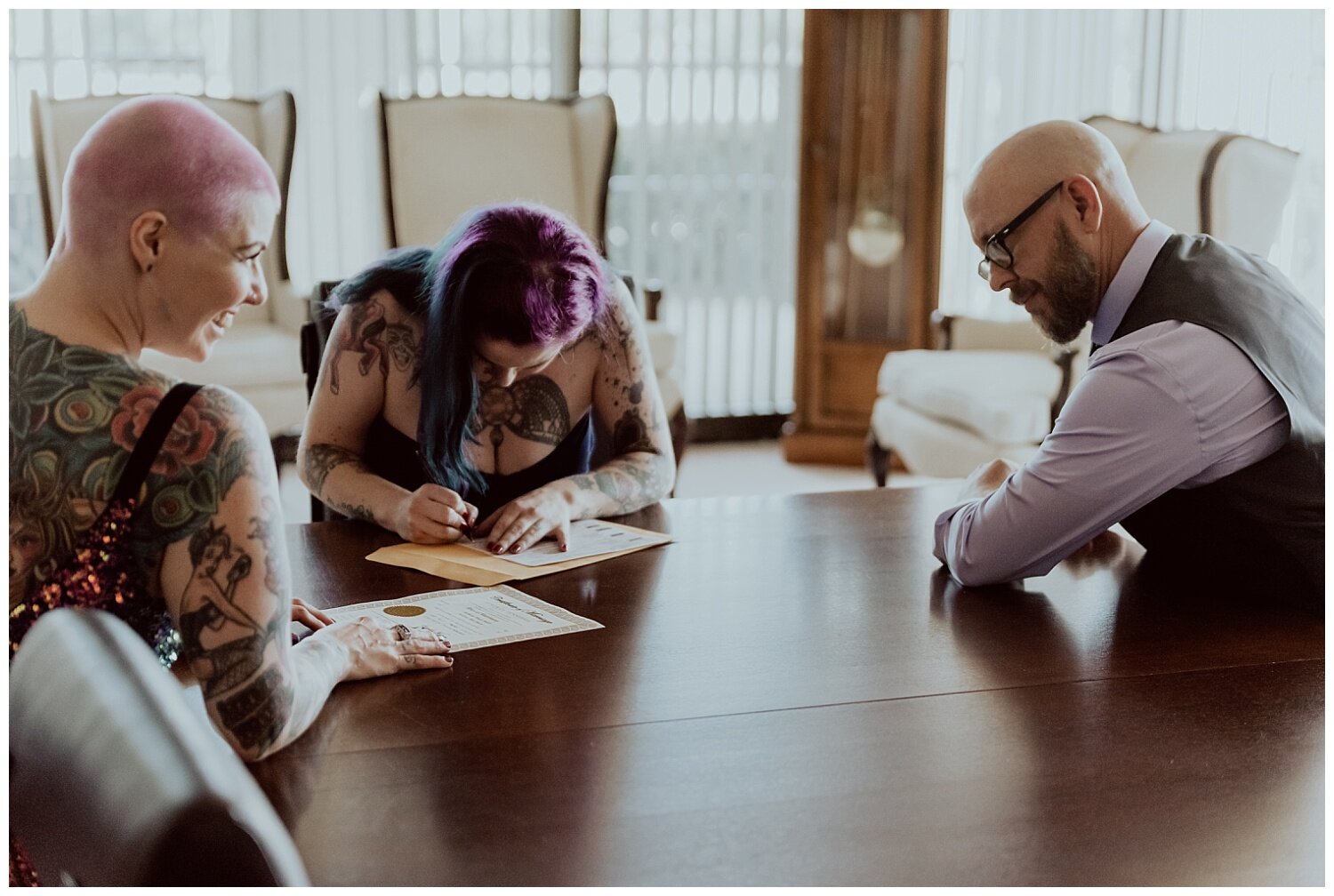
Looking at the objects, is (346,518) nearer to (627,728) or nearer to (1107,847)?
(627,728)

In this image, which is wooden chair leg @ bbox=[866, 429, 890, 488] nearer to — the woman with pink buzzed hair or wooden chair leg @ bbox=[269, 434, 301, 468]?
wooden chair leg @ bbox=[269, 434, 301, 468]

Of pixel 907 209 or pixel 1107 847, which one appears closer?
pixel 1107 847

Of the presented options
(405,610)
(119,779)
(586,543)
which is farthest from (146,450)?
(586,543)

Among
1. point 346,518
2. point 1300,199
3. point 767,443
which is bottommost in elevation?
point 767,443

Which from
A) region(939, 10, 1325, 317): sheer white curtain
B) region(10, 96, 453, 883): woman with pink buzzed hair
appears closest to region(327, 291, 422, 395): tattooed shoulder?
region(10, 96, 453, 883): woman with pink buzzed hair

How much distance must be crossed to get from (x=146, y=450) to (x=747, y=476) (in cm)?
432

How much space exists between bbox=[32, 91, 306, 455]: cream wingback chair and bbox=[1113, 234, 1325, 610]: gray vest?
9.94 ft

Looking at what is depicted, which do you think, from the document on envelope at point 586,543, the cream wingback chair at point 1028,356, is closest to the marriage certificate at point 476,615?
the document on envelope at point 586,543

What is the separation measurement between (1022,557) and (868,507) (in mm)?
461

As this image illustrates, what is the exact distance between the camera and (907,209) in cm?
532

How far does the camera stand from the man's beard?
1.90 meters

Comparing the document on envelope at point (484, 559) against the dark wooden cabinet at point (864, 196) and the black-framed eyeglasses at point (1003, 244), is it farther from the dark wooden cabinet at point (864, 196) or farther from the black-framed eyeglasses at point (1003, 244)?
the dark wooden cabinet at point (864, 196)

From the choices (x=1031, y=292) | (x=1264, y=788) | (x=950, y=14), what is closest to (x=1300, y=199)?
(x=950, y=14)

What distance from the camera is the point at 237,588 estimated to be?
1.09 meters
